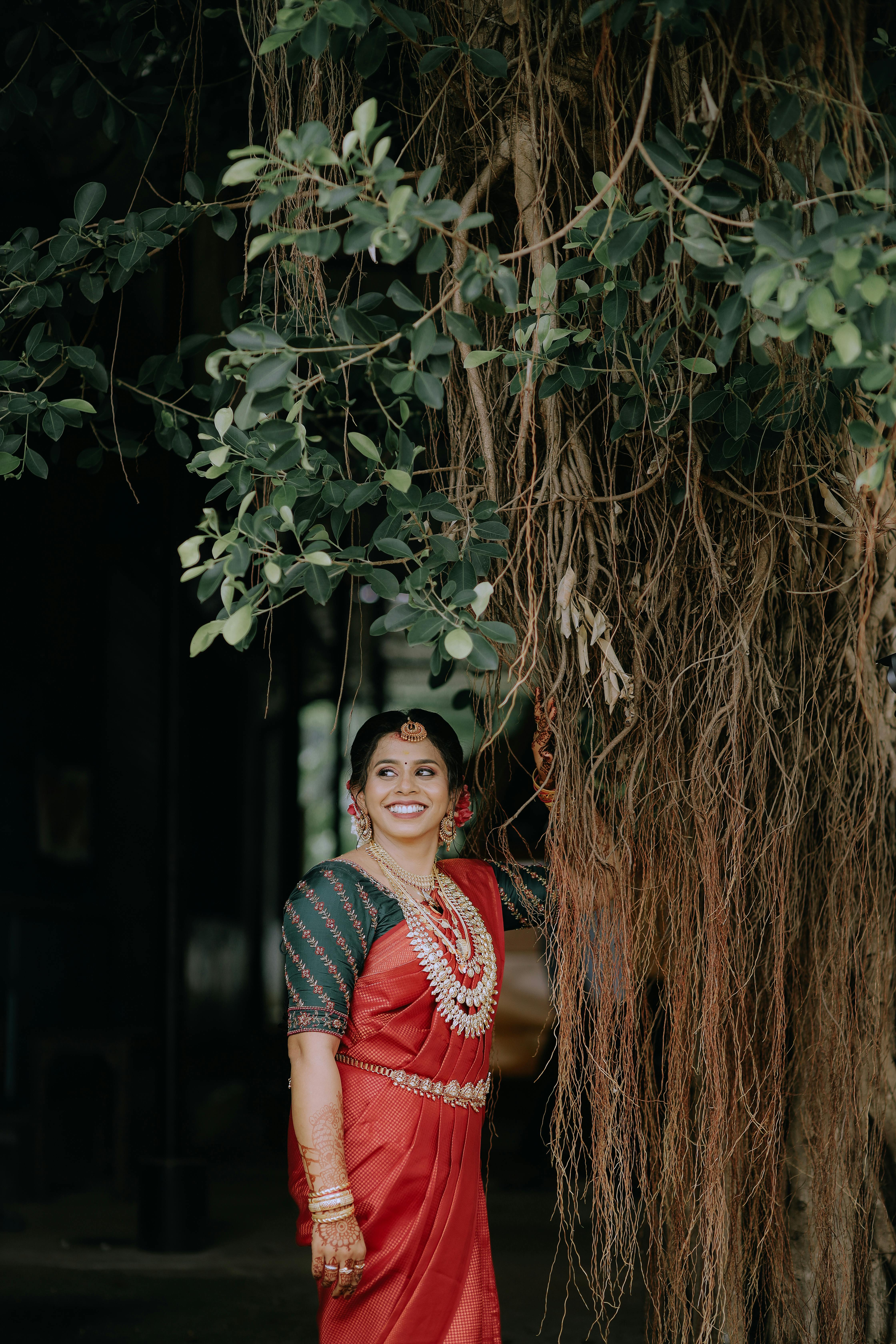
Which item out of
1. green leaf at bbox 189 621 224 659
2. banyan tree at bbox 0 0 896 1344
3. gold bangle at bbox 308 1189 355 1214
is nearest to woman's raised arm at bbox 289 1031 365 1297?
gold bangle at bbox 308 1189 355 1214

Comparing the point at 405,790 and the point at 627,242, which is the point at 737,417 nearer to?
the point at 627,242

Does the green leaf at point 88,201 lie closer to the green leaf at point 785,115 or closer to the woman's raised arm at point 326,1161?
the green leaf at point 785,115

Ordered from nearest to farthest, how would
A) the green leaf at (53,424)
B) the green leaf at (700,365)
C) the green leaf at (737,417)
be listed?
the green leaf at (700,365) → the green leaf at (737,417) → the green leaf at (53,424)

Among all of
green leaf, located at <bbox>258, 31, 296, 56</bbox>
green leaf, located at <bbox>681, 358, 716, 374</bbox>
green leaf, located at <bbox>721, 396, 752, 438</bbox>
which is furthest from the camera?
green leaf, located at <bbox>721, 396, 752, 438</bbox>

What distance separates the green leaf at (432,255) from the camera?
1323 millimetres

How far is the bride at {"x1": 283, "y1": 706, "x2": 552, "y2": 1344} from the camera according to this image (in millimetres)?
1789

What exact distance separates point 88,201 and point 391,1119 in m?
1.50

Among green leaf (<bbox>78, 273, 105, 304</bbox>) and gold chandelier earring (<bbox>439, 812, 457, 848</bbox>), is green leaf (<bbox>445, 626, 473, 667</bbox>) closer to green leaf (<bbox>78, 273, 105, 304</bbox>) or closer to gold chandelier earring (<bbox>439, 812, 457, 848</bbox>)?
gold chandelier earring (<bbox>439, 812, 457, 848</bbox>)

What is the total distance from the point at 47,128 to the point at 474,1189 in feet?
7.74

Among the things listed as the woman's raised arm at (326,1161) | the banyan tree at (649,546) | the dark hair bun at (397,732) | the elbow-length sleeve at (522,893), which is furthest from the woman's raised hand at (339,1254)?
the dark hair bun at (397,732)

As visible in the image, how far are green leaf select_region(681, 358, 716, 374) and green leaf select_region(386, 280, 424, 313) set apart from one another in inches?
15.1

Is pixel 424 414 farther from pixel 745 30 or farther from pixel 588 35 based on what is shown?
pixel 745 30

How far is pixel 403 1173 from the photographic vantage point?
6.00 feet

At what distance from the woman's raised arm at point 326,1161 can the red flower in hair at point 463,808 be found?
16.7 inches
